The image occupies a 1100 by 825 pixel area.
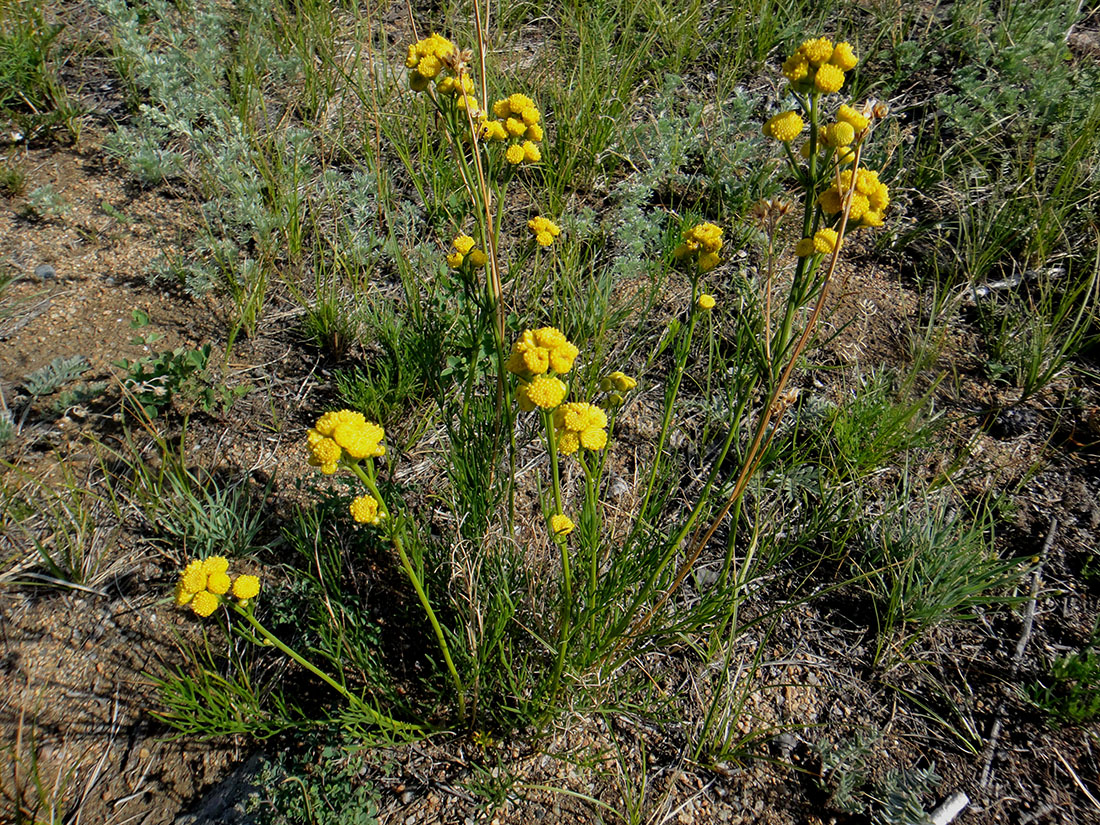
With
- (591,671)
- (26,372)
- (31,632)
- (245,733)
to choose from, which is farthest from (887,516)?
(26,372)

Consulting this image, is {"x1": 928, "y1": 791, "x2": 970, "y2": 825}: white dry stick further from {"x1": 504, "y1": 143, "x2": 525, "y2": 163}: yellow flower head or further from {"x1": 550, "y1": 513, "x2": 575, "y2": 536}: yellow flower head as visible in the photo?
{"x1": 504, "y1": 143, "x2": 525, "y2": 163}: yellow flower head

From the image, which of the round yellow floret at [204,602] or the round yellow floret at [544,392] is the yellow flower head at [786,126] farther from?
the round yellow floret at [204,602]

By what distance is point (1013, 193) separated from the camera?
3.04m

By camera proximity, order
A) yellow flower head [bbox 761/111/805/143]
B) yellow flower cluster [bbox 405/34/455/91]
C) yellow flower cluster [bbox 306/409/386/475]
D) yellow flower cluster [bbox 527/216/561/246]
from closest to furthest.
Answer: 1. yellow flower cluster [bbox 306/409/386/475]
2. yellow flower head [bbox 761/111/805/143]
3. yellow flower cluster [bbox 405/34/455/91]
4. yellow flower cluster [bbox 527/216/561/246]

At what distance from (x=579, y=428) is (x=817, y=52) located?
0.88m

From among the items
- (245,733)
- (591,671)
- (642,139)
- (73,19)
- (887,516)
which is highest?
(73,19)

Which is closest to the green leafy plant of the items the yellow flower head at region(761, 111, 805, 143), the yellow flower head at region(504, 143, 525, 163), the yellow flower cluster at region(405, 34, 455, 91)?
the yellow flower head at region(761, 111, 805, 143)

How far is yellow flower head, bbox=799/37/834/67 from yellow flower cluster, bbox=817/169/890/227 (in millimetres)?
222

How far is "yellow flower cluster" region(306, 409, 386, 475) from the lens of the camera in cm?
123

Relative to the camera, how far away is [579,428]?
1328 millimetres

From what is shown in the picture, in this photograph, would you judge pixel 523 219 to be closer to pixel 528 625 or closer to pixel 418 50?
pixel 418 50

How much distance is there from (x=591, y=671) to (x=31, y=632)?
163 centimetres

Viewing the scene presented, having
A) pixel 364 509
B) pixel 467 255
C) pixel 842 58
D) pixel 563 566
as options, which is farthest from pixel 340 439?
pixel 842 58

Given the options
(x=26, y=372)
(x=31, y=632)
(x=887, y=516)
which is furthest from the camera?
(x=26, y=372)
